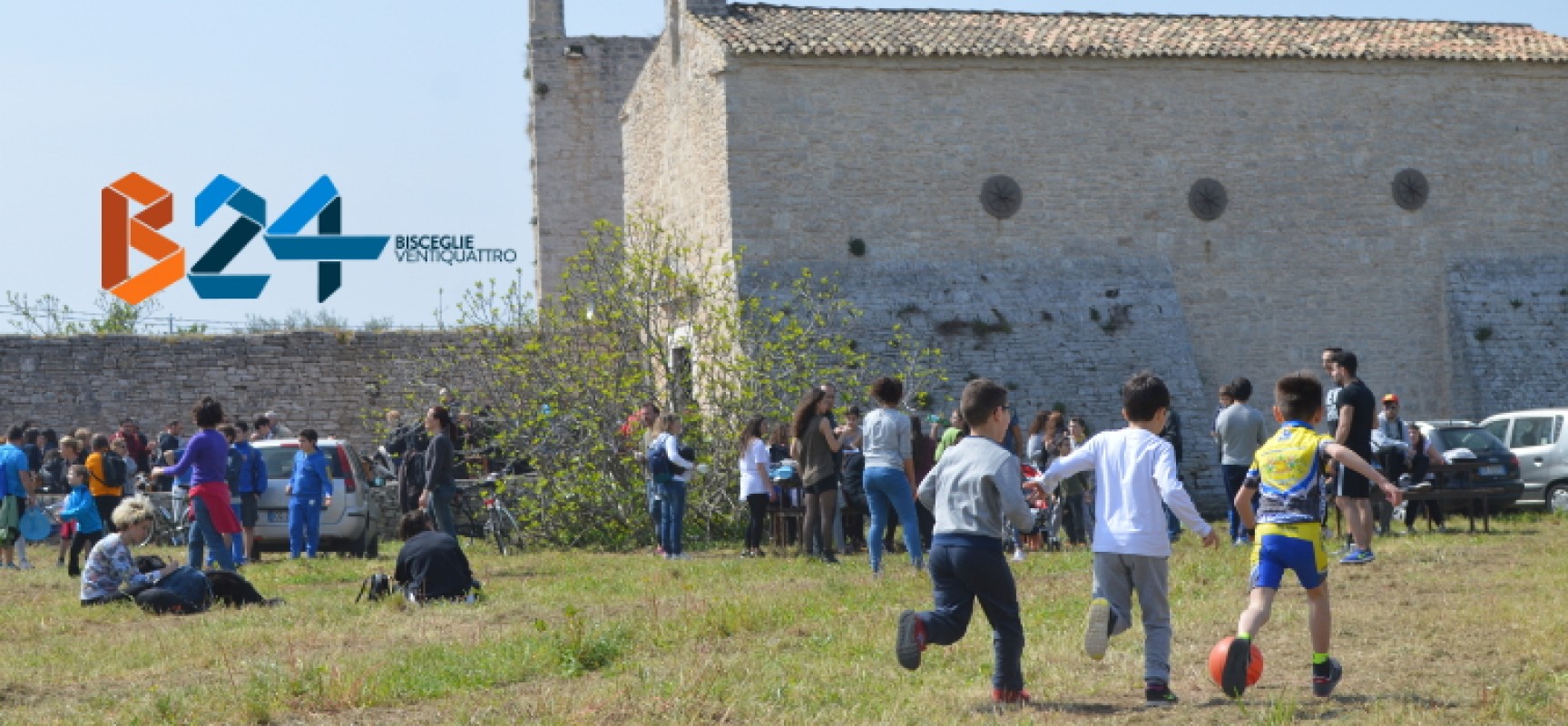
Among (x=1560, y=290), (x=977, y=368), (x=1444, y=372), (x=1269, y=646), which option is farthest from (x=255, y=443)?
(x=1560, y=290)

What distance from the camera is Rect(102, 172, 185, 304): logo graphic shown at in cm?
2700

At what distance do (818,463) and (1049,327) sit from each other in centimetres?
1104

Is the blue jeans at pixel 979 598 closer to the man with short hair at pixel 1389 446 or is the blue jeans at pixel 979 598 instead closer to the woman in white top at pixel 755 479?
the woman in white top at pixel 755 479

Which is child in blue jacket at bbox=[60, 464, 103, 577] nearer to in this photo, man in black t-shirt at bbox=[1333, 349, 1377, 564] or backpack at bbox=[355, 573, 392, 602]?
backpack at bbox=[355, 573, 392, 602]

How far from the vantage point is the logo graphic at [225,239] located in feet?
88.8

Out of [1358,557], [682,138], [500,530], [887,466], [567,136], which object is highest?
[567,136]

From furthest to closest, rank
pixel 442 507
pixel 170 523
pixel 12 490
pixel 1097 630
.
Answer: pixel 170 523, pixel 12 490, pixel 442 507, pixel 1097 630

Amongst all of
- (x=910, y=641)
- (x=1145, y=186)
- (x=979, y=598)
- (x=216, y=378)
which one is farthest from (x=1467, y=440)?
(x=216, y=378)

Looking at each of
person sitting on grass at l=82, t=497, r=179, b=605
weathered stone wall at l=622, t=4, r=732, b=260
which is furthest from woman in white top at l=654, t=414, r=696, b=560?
weathered stone wall at l=622, t=4, r=732, b=260

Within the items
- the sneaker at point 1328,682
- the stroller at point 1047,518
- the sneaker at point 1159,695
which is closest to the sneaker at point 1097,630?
the sneaker at point 1159,695

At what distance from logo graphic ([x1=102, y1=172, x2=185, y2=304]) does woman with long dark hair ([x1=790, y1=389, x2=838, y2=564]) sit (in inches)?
646

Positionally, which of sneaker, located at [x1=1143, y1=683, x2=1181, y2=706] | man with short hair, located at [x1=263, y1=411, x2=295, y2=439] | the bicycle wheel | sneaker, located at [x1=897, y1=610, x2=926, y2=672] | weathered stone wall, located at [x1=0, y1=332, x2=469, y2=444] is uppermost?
weathered stone wall, located at [x1=0, y1=332, x2=469, y2=444]

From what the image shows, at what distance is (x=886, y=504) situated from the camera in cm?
1273

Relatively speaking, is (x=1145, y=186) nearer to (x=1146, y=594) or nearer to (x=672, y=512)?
(x=672, y=512)
